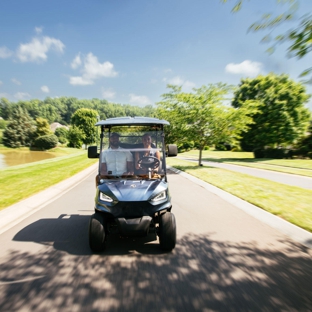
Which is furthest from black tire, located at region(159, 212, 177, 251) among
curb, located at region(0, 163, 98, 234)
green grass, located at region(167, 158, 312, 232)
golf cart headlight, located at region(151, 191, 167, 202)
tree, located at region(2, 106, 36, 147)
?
tree, located at region(2, 106, 36, 147)

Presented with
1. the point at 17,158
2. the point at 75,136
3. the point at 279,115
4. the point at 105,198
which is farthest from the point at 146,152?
the point at 75,136

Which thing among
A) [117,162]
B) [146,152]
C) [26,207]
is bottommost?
[26,207]

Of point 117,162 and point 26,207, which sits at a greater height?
point 117,162

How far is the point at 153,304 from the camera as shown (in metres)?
2.58

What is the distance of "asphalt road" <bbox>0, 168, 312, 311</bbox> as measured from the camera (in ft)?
8.57

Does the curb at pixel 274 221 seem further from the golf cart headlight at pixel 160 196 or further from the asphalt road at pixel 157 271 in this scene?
the golf cart headlight at pixel 160 196

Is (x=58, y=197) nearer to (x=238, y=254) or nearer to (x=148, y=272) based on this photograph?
(x=148, y=272)

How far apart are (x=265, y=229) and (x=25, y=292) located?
4.57 metres

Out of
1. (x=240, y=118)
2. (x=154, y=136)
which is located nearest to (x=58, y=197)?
(x=154, y=136)

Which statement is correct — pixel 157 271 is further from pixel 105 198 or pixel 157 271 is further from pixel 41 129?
pixel 41 129

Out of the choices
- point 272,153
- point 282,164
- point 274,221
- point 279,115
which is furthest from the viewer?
point 272,153

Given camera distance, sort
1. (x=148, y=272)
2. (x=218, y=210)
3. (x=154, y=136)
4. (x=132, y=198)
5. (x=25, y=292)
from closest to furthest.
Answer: (x=25, y=292), (x=148, y=272), (x=132, y=198), (x=154, y=136), (x=218, y=210)

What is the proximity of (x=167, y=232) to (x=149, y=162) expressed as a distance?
1.41m

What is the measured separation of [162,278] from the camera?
3.12 m
